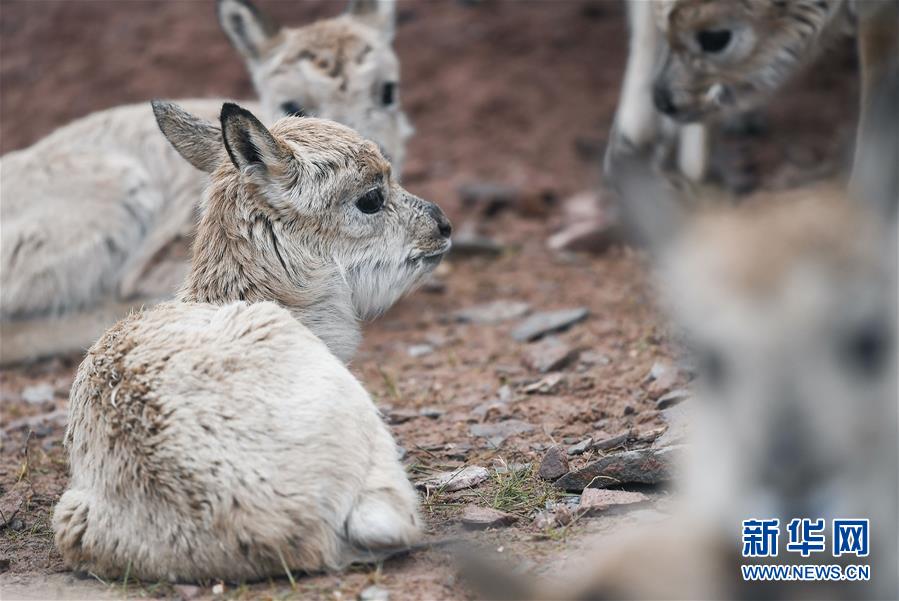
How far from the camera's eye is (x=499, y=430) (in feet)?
22.1

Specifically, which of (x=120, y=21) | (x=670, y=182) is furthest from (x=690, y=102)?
(x=120, y=21)

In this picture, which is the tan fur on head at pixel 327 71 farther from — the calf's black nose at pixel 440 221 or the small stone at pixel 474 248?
the calf's black nose at pixel 440 221

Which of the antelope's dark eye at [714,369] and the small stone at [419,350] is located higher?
the antelope's dark eye at [714,369]

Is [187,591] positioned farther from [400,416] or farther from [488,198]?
[488,198]

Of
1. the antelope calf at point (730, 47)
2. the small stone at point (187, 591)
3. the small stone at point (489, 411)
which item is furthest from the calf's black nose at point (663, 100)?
the small stone at point (187, 591)

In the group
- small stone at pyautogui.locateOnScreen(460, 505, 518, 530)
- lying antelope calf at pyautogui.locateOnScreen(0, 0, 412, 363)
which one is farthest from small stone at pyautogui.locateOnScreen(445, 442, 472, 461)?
lying antelope calf at pyautogui.locateOnScreen(0, 0, 412, 363)

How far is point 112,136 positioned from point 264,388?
5521mm

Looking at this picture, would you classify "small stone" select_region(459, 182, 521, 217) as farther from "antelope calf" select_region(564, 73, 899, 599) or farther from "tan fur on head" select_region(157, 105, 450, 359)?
"antelope calf" select_region(564, 73, 899, 599)

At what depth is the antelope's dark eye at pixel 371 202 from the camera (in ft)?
20.0

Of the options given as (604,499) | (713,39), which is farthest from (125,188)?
(604,499)

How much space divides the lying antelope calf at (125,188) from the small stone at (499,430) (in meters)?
2.86

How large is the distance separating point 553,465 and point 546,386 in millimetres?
1561

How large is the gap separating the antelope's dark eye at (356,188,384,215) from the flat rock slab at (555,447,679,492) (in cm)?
163

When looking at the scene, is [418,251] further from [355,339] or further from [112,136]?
[112,136]
